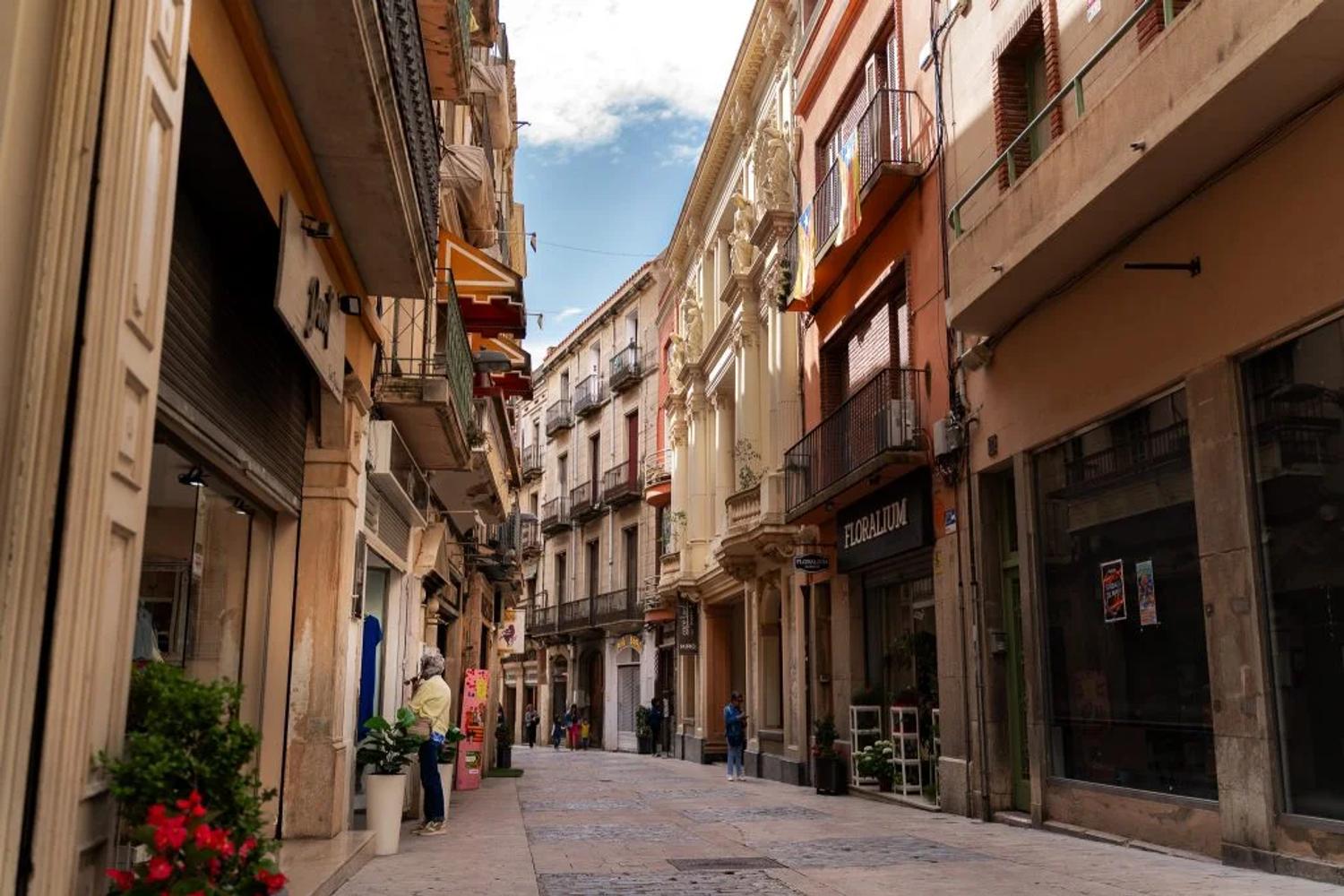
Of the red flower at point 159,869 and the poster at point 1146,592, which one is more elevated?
the poster at point 1146,592

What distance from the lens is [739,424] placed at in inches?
965

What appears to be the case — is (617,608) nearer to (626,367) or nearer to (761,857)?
(626,367)

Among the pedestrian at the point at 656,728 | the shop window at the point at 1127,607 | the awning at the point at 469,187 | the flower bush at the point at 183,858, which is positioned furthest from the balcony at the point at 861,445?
the pedestrian at the point at 656,728

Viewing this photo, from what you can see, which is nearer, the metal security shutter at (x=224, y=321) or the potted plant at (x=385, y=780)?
the metal security shutter at (x=224, y=321)

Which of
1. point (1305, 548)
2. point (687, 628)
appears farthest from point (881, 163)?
point (687, 628)

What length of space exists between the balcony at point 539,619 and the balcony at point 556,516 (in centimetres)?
279

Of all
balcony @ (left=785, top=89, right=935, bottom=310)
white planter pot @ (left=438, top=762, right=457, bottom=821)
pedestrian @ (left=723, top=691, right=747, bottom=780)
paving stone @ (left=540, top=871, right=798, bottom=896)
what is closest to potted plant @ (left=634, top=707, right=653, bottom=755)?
pedestrian @ (left=723, top=691, right=747, bottom=780)

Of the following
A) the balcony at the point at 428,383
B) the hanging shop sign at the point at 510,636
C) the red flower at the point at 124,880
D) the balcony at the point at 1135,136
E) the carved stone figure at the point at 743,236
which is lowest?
the red flower at the point at 124,880

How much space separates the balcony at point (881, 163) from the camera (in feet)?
50.8

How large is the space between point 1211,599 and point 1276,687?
0.85 m

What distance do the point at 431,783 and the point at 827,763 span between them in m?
7.14

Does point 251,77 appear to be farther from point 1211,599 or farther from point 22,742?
point 1211,599

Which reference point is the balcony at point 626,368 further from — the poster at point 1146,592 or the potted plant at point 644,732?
the poster at point 1146,592

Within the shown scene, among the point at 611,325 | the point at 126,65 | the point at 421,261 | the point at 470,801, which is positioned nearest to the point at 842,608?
the point at 470,801
